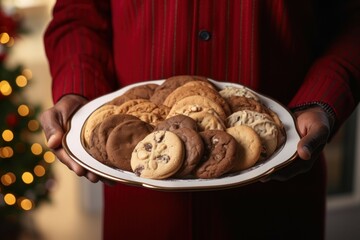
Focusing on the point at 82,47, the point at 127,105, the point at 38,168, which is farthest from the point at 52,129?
the point at 38,168

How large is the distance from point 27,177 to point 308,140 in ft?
5.48

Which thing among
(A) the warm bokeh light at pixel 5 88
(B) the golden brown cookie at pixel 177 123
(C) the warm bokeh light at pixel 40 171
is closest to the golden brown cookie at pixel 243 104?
(B) the golden brown cookie at pixel 177 123

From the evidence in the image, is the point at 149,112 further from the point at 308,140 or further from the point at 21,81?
the point at 21,81

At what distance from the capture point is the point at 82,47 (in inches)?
45.8

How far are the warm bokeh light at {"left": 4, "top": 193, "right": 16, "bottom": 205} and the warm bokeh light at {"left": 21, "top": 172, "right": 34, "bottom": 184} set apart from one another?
0.08 meters

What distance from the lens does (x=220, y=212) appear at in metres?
1.07

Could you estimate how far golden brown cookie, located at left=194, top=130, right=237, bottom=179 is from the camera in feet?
2.66

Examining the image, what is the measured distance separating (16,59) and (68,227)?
780mm

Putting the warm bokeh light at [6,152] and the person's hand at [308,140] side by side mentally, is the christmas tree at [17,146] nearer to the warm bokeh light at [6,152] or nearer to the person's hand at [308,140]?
Result: the warm bokeh light at [6,152]

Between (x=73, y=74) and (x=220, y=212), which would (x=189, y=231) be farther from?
(x=73, y=74)

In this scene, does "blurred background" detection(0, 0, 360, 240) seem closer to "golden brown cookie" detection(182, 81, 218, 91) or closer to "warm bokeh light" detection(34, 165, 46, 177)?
"warm bokeh light" detection(34, 165, 46, 177)

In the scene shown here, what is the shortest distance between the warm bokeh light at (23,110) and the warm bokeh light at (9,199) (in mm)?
329

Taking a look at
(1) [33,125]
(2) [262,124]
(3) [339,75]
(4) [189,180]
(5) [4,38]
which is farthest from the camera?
(1) [33,125]

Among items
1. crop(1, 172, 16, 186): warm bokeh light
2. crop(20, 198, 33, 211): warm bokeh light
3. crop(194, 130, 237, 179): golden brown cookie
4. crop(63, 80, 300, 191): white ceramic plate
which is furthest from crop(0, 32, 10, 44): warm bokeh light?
crop(194, 130, 237, 179): golden brown cookie
